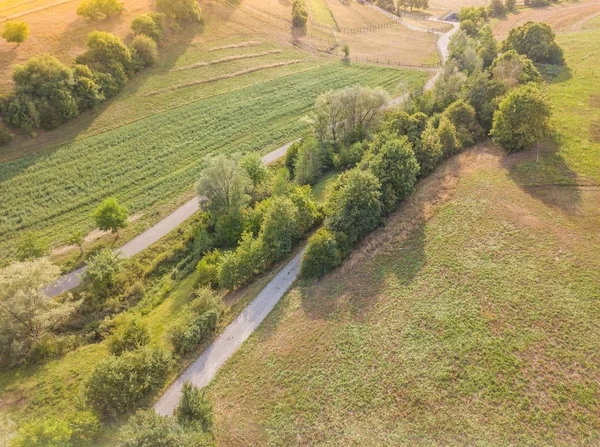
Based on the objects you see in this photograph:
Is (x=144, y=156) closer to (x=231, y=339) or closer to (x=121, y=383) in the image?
(x=231, y=339)

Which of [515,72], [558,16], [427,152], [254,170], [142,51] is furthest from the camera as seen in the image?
[558,16]

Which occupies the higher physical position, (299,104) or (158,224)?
(299,104)

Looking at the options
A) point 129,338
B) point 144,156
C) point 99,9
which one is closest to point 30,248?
point 129,338

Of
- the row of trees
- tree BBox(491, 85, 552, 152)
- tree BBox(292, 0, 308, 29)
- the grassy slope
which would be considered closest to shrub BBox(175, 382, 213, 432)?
the grassy slope

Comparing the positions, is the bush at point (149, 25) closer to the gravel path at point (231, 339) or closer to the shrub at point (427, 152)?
the shrub at point (427, 152)

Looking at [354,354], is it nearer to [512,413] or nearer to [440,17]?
[512,413]

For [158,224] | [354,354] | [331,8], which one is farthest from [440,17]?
[354,354]

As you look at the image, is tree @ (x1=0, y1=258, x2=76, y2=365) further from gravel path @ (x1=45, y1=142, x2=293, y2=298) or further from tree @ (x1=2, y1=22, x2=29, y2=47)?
tree @ (x1=2, y1=22, x2=29, y2=47)
